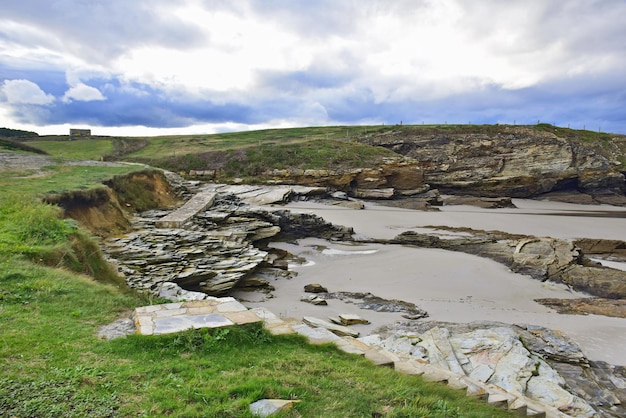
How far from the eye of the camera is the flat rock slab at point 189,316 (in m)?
5.70

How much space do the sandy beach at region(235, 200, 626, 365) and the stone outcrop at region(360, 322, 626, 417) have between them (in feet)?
3.12

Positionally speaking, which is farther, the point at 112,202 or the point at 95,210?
the point at 112,202

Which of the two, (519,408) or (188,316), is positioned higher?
(188,316)

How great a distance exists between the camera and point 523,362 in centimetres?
764

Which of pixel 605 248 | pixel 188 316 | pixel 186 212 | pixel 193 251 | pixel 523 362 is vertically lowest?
pixel 605 248

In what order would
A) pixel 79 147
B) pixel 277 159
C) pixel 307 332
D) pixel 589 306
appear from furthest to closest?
pixel 79 147
pixel 277 159
pixel 589 306
pixel 307 332

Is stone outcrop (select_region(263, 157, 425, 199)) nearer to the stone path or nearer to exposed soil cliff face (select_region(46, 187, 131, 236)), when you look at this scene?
exposed soil cliff face (select_region(46, 187, 131, 236))

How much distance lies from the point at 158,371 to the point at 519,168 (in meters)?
45.2

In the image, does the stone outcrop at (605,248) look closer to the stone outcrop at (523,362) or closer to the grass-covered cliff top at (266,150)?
the stone outcrop at (523,362)

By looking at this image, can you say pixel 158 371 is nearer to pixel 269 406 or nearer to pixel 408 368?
Result: pixel 269 406

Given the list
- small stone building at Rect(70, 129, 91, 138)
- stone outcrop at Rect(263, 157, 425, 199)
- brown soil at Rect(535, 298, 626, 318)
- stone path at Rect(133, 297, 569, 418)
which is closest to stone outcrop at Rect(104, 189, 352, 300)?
stone path at Rect(133, 297, 569, 418)

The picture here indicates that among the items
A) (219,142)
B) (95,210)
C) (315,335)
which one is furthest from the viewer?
(219,142)

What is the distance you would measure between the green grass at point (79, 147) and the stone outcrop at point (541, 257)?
128 ft

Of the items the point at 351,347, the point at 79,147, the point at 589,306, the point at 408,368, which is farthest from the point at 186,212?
the point at 79,147
